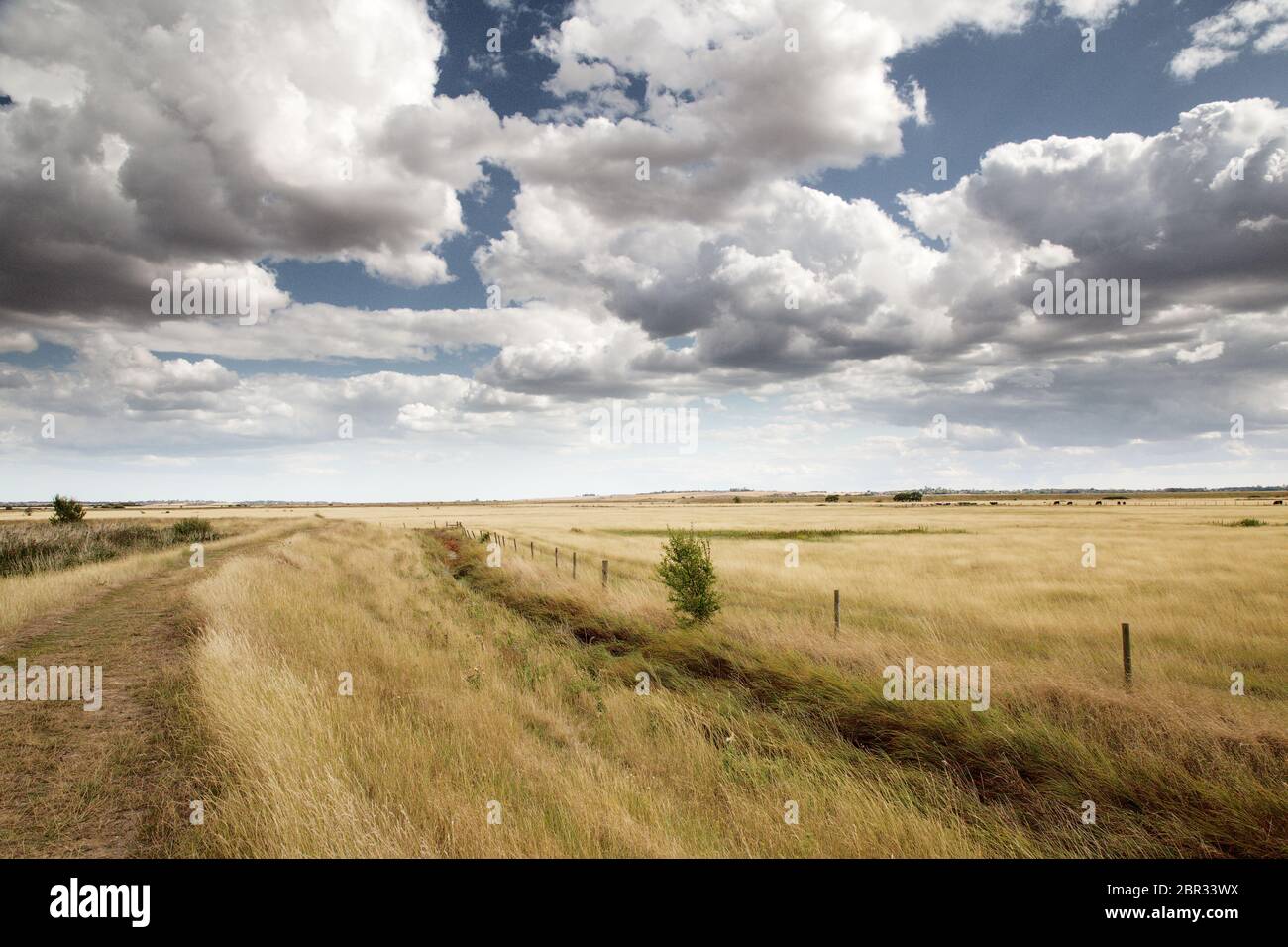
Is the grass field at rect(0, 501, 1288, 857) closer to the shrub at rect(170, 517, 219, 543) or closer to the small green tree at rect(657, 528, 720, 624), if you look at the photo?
the small green tree at rect(657, 528, 720, 624)

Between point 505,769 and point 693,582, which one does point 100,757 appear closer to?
point 505,769

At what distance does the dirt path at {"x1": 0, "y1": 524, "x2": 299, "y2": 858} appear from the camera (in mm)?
4762

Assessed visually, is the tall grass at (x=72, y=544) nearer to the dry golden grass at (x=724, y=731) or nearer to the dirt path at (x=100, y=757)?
the dry golden grass at (x=724, y=731)

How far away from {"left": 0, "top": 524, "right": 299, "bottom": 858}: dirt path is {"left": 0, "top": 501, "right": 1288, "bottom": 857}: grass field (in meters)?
0.13

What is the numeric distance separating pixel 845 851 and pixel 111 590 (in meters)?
21.1

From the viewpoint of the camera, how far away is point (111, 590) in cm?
1738

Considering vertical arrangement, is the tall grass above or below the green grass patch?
above

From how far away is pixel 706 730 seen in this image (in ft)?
29.2

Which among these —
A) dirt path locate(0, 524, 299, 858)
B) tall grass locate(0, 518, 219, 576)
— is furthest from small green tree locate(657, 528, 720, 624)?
tall grass locate(0, 518, 219, 576)

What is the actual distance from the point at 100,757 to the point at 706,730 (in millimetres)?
7164

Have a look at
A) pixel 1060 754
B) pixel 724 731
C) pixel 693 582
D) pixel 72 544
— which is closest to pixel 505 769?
pixel 724 731
